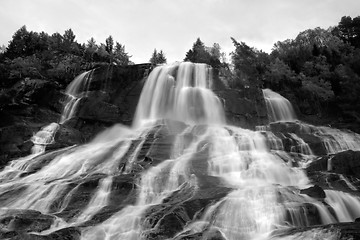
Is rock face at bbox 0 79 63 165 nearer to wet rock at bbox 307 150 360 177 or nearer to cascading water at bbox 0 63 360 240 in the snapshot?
cascading water at bbox 0 63 360 240

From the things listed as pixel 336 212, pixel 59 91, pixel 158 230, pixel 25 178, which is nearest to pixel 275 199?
pixel 336 212

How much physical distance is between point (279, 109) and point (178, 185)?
1865 centimetres

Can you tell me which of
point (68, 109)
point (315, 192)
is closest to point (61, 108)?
point (68, 109)

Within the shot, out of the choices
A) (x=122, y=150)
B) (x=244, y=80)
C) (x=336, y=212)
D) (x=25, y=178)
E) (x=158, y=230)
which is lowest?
(x=158, y=230)

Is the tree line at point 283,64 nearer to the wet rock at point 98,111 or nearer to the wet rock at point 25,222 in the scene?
the wet rock at point 98,111

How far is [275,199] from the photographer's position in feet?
46.9

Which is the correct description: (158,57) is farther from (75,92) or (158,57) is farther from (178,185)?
(178,185)

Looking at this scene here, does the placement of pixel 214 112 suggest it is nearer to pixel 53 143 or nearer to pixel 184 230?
pixel 53 143

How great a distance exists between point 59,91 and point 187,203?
2261 centimetres

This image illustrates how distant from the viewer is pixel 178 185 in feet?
56.0

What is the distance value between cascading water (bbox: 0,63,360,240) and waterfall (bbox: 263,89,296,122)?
4756 millimetres

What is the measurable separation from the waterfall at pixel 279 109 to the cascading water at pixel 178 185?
15.6 ft

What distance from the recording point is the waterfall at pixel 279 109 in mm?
31969

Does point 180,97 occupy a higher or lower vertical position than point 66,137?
higher
